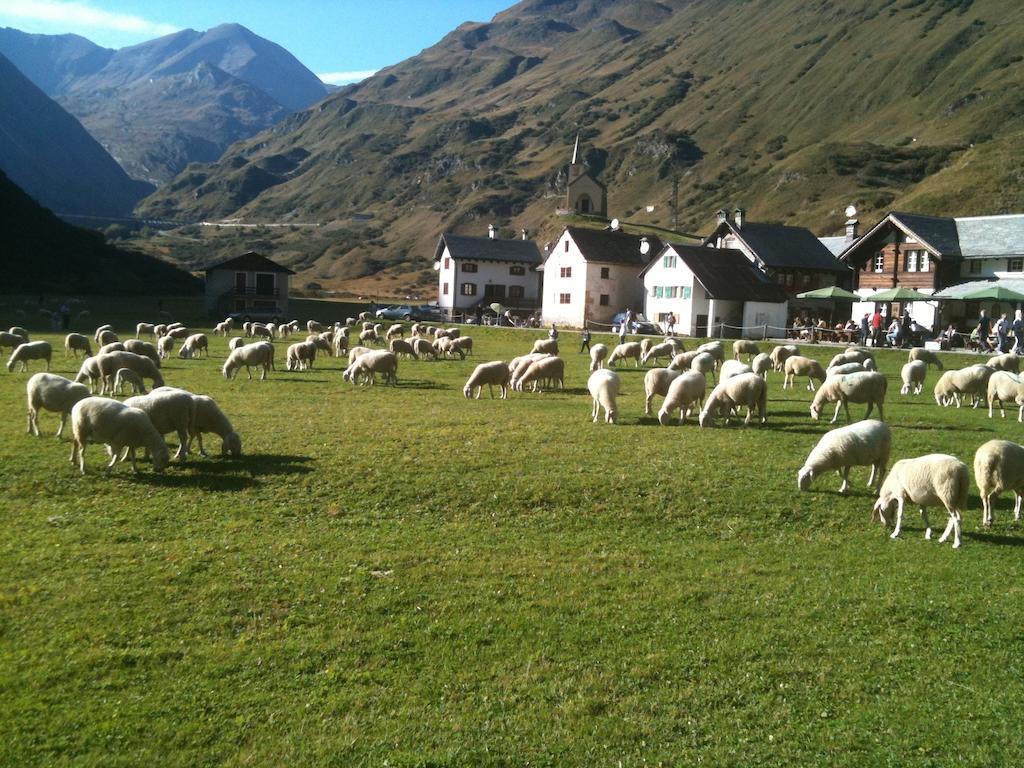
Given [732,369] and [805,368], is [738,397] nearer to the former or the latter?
[732,369]

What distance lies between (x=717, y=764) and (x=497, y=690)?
6.66 feet

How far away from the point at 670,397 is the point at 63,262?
109938mm

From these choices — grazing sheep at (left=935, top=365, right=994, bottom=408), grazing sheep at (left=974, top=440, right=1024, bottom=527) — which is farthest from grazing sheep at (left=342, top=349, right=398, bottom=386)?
grazing sheep at (left=974, top=440, right=1024, bottom=527)

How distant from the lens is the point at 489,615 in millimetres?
8711

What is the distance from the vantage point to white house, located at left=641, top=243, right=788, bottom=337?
57719 mm

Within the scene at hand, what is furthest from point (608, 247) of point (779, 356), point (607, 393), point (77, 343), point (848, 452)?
point (848, 452)

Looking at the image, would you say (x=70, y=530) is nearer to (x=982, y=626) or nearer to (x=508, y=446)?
(x=508, y=446)

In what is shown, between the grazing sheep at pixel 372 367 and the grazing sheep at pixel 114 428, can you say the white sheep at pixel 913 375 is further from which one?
the grazing sheep at pixel 114 428

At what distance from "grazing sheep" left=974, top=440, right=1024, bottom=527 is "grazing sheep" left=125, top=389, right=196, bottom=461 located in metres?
13.1

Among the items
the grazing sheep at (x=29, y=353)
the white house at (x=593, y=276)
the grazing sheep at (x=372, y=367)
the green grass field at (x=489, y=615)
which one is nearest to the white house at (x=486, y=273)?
the white house at (x=593, y=276)

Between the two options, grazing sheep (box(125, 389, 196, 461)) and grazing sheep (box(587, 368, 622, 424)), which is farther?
grazing sheep (box(587, 368, 622, 424))

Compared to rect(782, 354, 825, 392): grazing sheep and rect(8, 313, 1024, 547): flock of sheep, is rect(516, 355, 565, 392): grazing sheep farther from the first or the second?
rect(782, 354, 825, 392): grazing sheep

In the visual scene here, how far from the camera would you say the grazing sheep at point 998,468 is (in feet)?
37.7

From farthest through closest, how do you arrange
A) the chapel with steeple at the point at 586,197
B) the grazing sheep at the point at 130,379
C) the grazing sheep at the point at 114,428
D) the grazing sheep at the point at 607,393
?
1. the chapel with steeple at the point at 586,197
2. the grazing sheep at the point at 130,379
3. the grazing sheep at the point at 607,393
4. the grazing sheep at the point at 114,428
